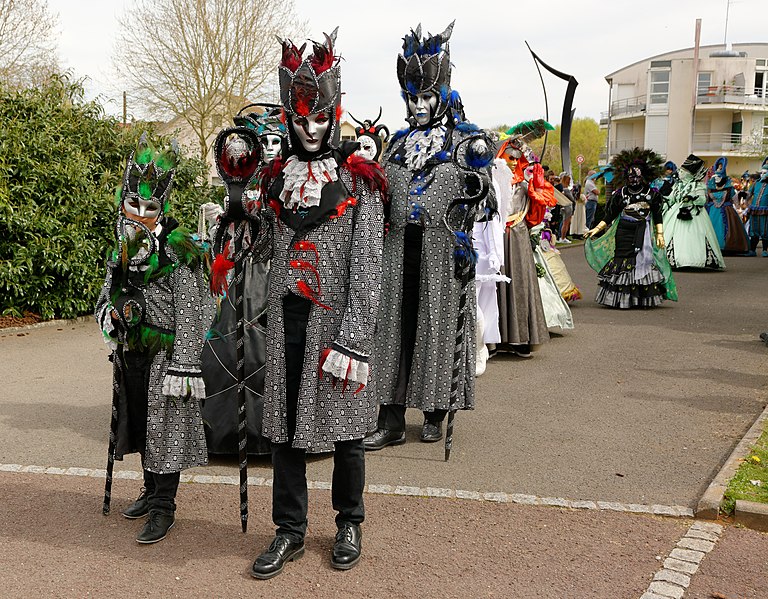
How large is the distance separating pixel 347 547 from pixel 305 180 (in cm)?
164

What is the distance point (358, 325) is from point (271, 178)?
0.81 m

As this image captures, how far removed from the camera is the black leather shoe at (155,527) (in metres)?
4.27

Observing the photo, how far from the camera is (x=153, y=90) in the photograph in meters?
28.1

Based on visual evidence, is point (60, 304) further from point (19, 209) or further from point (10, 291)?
point (19, 209)

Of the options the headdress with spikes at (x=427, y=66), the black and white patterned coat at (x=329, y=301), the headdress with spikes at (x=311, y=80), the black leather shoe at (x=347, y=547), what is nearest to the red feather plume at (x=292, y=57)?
the headdress with spikes at (x=311, y=80)

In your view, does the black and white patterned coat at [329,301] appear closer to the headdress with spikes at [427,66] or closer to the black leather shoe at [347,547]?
the black leather shoe at [347,547]

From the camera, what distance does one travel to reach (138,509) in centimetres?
460

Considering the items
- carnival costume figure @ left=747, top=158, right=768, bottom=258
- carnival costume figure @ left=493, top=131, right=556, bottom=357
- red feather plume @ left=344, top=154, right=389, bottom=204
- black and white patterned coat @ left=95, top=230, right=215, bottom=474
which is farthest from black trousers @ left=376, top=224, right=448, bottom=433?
carnival costume figure @ left=747, top=158, right=768, bottom=258

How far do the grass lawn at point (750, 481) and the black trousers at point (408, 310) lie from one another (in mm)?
2020

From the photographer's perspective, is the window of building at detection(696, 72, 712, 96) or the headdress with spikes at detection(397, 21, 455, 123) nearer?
the headdress with spikes at detection(397, 21, 455, 123)

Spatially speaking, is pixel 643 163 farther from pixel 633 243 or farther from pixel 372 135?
pixel 372 135

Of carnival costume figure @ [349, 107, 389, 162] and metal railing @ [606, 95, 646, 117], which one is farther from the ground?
metal railing @ [606, 95, 646, 117]

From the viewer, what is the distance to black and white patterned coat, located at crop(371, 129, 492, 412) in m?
5.57

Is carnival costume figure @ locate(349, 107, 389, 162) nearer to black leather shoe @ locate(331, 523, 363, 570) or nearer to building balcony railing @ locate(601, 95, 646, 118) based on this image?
black leather shoe @ locate(331, 523, 363, 570)
